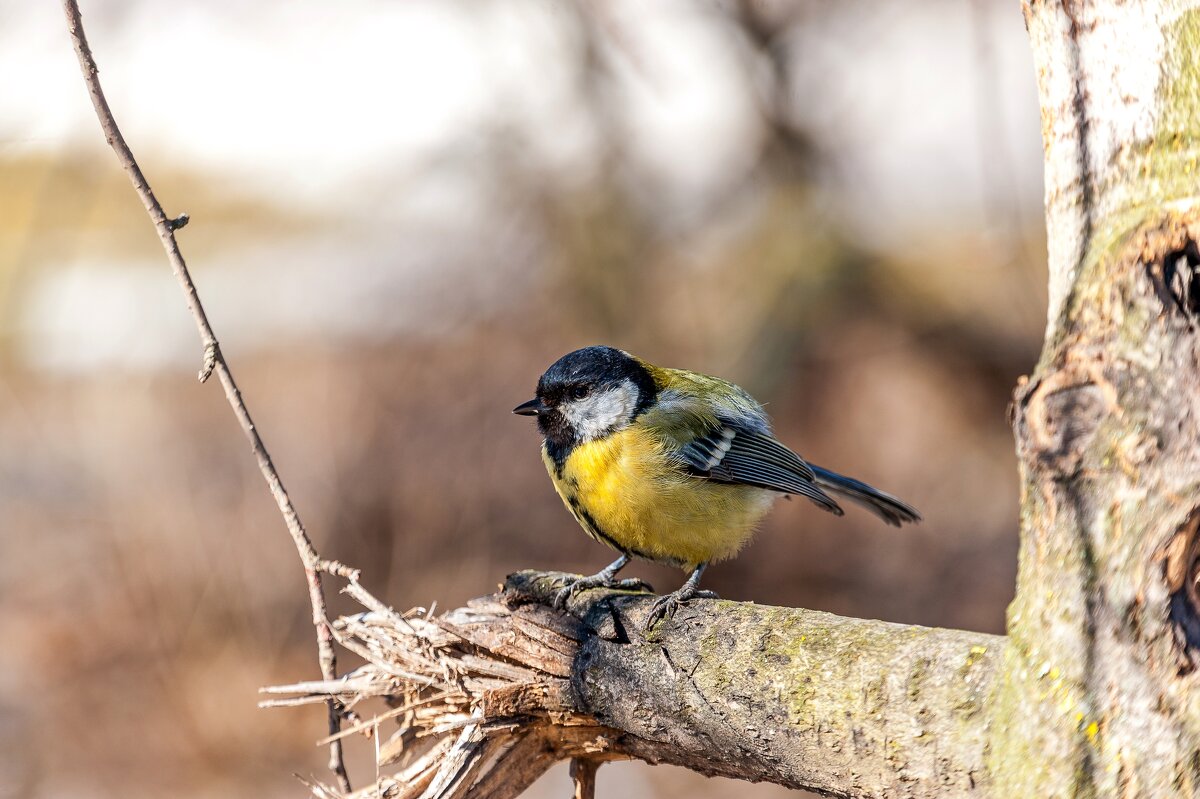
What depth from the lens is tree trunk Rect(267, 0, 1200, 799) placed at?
1.35 meters

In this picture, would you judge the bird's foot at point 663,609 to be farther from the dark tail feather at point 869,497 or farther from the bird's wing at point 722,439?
the dark tail feather at point 869,497

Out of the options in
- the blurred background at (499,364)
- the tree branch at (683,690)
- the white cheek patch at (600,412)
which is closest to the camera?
the tree branch at (683,690)

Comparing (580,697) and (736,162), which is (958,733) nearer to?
(580,697)

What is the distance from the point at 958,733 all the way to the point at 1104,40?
0.98m

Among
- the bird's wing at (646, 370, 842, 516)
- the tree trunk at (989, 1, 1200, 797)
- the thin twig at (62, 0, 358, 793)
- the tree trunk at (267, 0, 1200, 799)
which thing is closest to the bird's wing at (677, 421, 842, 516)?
the bird's wing at (646, 370, 842, 516)

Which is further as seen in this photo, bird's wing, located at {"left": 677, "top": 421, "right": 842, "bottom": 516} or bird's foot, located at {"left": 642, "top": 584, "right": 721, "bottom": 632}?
bird's wing, located at {"left": 677, "top": 421, "right": 842, "bottom": 516}

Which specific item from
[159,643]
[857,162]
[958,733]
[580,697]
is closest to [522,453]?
[159,643]

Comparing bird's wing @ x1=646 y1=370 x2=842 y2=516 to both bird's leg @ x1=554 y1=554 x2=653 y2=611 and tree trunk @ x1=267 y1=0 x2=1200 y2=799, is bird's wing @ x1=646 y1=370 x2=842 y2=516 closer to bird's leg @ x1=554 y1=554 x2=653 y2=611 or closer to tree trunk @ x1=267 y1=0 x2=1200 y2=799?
bird's leg @ x1=554 y1=554 x2=653 y2=611

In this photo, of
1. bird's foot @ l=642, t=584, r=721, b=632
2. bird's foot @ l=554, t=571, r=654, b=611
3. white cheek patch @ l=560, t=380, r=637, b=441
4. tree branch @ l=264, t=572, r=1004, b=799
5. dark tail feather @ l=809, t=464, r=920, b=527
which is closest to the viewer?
tree branch @ l=264, t=572, r=1004, b=799

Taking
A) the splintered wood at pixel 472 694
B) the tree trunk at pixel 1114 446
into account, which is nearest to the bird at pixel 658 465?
the splintered wood at pixel 472 694

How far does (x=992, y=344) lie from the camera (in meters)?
6.89

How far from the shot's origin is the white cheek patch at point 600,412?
10.1 ft

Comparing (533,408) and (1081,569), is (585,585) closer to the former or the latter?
(533,408)

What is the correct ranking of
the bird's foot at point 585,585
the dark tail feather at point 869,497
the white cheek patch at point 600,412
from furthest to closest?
the dark tail feather at point 869,497 < the white cheek patch at point 600,412 < the bird's foot at point 585,585
